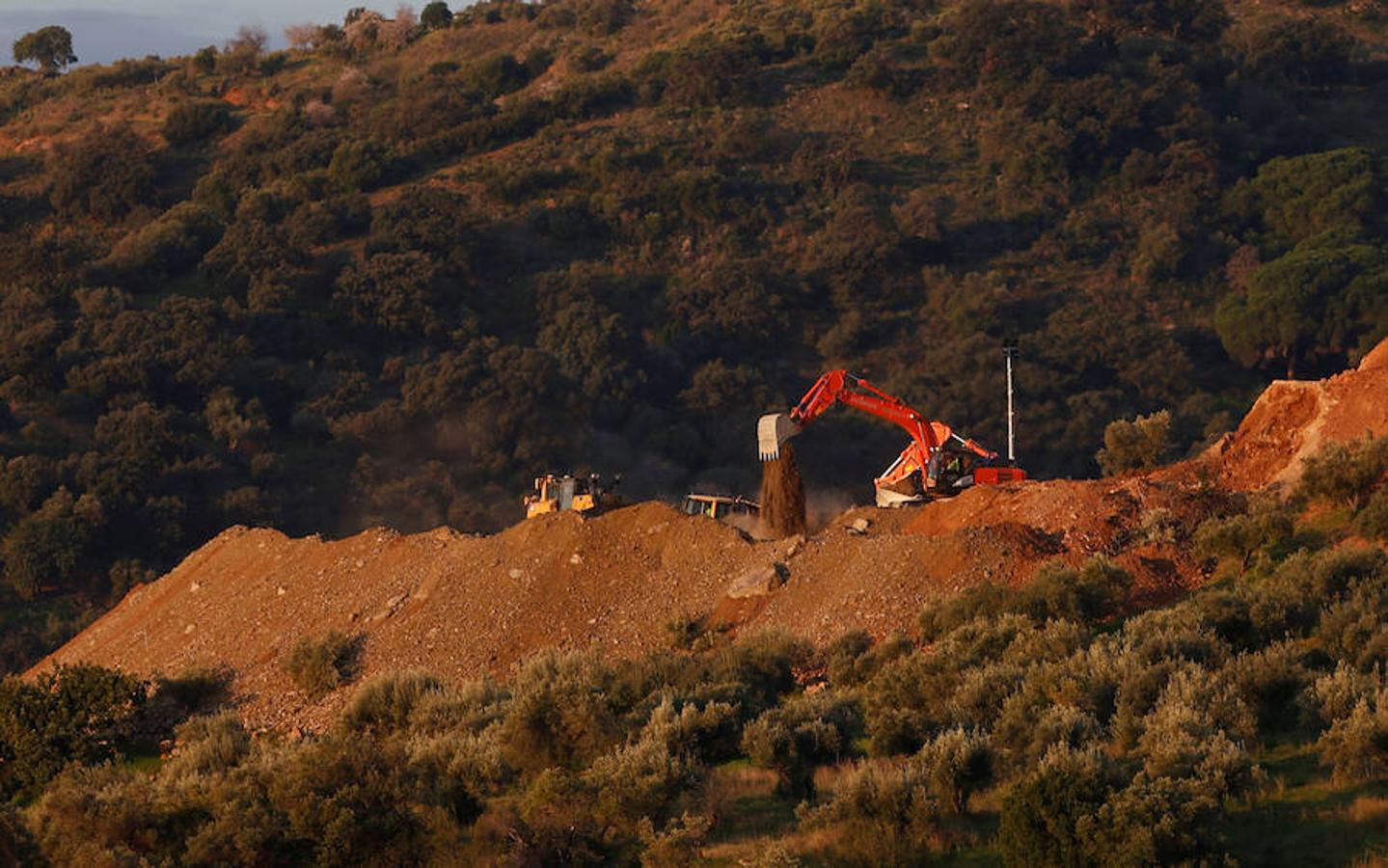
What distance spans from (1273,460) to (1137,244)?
5316 centimetres

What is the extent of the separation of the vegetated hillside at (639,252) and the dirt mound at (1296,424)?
32.3m

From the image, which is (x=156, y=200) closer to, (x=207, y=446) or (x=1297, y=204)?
(x=207, y=446)

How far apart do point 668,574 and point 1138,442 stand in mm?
12880

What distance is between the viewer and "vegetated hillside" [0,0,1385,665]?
67625mm

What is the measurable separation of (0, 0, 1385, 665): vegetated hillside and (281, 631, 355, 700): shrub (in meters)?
24.0

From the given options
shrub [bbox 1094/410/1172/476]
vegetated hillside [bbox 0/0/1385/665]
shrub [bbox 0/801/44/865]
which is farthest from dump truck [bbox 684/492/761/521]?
shrub [bbox 0/801/44/865]

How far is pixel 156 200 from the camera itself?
8694cm

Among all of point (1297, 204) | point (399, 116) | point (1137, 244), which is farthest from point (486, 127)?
point (1297, 204)

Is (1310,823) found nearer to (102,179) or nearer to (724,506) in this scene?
(724,506)

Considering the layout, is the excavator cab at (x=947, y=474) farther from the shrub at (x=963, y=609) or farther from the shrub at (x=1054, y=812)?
the shrub at (x=1054, y=812)

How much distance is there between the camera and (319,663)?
30.0 m

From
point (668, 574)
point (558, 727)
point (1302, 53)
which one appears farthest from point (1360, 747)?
point (1302, 53)

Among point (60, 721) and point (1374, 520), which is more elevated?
point (1374, 520)

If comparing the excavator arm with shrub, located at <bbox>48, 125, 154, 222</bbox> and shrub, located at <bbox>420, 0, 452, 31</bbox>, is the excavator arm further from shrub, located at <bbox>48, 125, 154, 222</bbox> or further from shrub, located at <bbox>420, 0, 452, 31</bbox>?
shrub, located at <bbox>420, 0, 452, 31</bbox>
